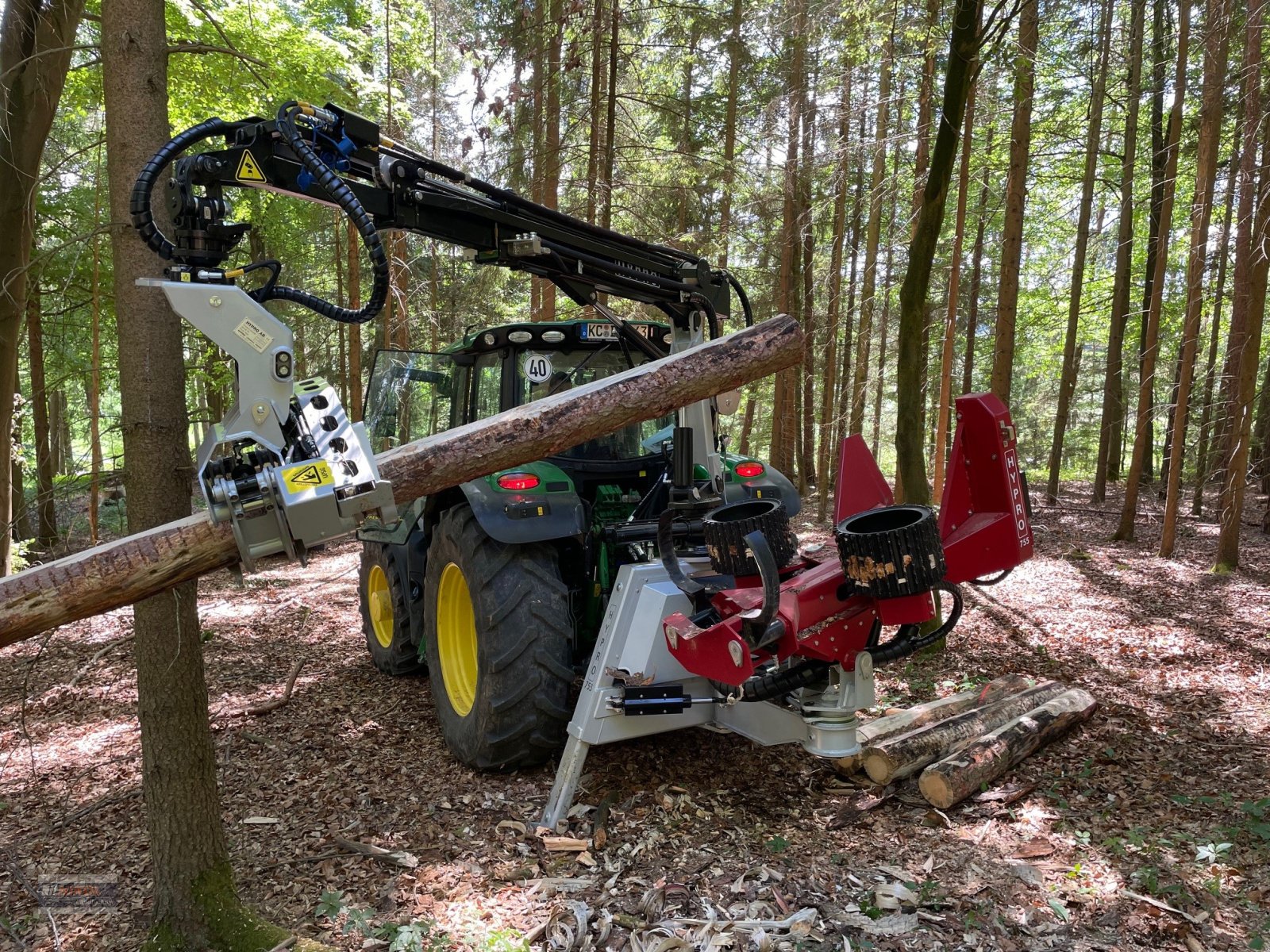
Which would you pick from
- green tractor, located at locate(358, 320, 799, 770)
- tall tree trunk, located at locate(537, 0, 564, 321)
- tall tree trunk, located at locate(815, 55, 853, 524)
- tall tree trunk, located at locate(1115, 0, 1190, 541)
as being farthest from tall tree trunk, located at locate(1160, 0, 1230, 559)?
tall tree trunk, located at locate(537, 0, 564, 321)

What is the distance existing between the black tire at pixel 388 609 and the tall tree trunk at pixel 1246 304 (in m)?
8.23

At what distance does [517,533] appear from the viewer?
400cm

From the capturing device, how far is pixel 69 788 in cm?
399

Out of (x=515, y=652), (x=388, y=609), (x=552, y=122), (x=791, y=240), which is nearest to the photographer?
(x=515, y=652)

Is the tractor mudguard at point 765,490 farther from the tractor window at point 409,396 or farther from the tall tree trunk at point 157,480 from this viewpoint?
the tall tree trunk at point 157,480

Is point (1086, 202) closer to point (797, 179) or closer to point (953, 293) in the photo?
point (797, 179)

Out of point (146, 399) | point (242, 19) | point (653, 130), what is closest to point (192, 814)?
point (146, 399)

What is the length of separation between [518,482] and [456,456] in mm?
1439

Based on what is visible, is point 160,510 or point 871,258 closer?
point 160,510

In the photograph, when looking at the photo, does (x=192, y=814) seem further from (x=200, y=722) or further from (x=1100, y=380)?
(x=1100, y=380)

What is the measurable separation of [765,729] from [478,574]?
162cm

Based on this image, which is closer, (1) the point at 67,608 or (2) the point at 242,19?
(1) the point at 67,608

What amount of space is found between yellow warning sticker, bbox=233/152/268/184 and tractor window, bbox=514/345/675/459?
2124mm

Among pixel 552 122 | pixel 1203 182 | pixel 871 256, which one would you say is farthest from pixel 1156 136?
pixel 552 122
